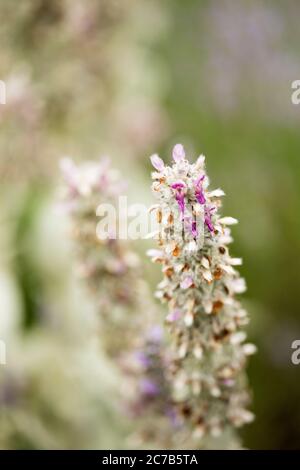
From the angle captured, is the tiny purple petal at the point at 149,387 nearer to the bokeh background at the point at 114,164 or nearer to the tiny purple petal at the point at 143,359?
the tiny purple petal at the point at 143,359

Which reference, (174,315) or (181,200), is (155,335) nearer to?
(174,315)

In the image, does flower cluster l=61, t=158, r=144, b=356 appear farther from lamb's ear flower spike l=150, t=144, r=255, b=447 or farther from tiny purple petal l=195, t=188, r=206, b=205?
tiny purple petal l=195, t=188, r=206, b=205
